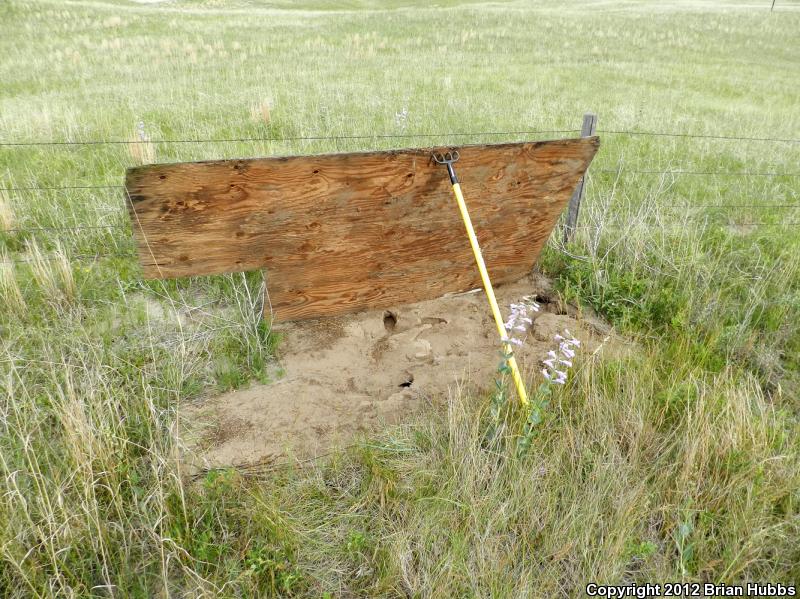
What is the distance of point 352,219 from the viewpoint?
3.54 m

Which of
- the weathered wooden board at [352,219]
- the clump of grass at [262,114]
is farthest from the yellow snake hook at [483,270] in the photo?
the clump of grass at [262,114]

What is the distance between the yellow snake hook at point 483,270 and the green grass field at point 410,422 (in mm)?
169

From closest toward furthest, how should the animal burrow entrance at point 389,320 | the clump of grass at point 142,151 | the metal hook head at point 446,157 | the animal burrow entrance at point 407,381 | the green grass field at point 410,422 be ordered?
the green grass field at point 410,422 → the animal burrow entrance at point 407,381 → the metal hook head at point 446,157 → the animal burrow entrance at point 389,320 → the clump of grass at point 142,151

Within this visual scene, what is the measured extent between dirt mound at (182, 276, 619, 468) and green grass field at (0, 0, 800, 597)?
0.18 m

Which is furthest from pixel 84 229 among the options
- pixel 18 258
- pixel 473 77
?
pixel 473 77

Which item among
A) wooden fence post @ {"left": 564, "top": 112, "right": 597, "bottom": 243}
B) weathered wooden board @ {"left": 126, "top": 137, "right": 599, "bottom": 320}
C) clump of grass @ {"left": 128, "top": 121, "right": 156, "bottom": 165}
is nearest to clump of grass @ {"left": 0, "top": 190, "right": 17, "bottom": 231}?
clump of grass @ {"left": 128, "top": 121, "right": 156, "bottom": 165}

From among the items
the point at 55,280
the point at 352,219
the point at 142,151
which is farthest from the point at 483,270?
the point at 142,151

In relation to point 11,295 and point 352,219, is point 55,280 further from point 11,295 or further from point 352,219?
point 352,219

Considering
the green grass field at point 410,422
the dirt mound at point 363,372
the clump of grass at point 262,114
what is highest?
the clump of grass at point 262,114

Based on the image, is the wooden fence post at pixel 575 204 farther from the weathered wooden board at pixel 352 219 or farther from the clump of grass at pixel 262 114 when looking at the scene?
the clump of grass at pixel 262 114

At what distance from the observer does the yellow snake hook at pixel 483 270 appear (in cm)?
277

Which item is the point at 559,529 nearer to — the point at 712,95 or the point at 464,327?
the point at 464,327

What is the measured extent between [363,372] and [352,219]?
1.00 m

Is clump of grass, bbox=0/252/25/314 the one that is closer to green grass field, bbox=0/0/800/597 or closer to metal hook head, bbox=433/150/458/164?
green grass field, bbox=0/0/800/597
